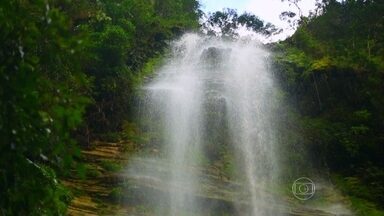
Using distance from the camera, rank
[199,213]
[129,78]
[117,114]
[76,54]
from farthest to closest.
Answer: [129,78]
[117,114]
[199,213]
[76,54]

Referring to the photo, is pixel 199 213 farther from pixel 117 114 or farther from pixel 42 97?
pixel 42 97

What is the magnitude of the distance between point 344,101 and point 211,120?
4088 millimetres

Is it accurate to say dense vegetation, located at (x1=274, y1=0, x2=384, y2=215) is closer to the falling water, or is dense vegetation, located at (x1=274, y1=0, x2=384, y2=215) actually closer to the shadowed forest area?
the shadowed forest area

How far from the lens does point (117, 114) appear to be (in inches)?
553

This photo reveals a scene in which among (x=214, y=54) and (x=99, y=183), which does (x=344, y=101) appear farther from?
(x=99, y=183)

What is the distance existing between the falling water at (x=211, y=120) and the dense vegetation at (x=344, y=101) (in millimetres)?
856

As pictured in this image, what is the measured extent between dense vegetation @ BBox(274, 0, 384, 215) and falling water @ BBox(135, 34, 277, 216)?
0.86 metres

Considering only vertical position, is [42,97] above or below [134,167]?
below

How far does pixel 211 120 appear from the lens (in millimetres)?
14359

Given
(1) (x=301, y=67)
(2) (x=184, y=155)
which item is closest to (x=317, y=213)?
(2) (x=184, y=155)

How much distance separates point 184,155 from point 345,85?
5.82m

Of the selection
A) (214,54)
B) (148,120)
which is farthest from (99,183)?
(214,54)

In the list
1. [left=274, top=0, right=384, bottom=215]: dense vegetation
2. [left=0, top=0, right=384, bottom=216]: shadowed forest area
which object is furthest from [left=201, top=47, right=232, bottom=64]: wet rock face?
[left=274, top=0, right=384, bottom=215]: dense vegetation

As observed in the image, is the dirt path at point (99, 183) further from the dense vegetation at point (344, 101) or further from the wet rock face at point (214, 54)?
the wet rock face at point (214, 54)
